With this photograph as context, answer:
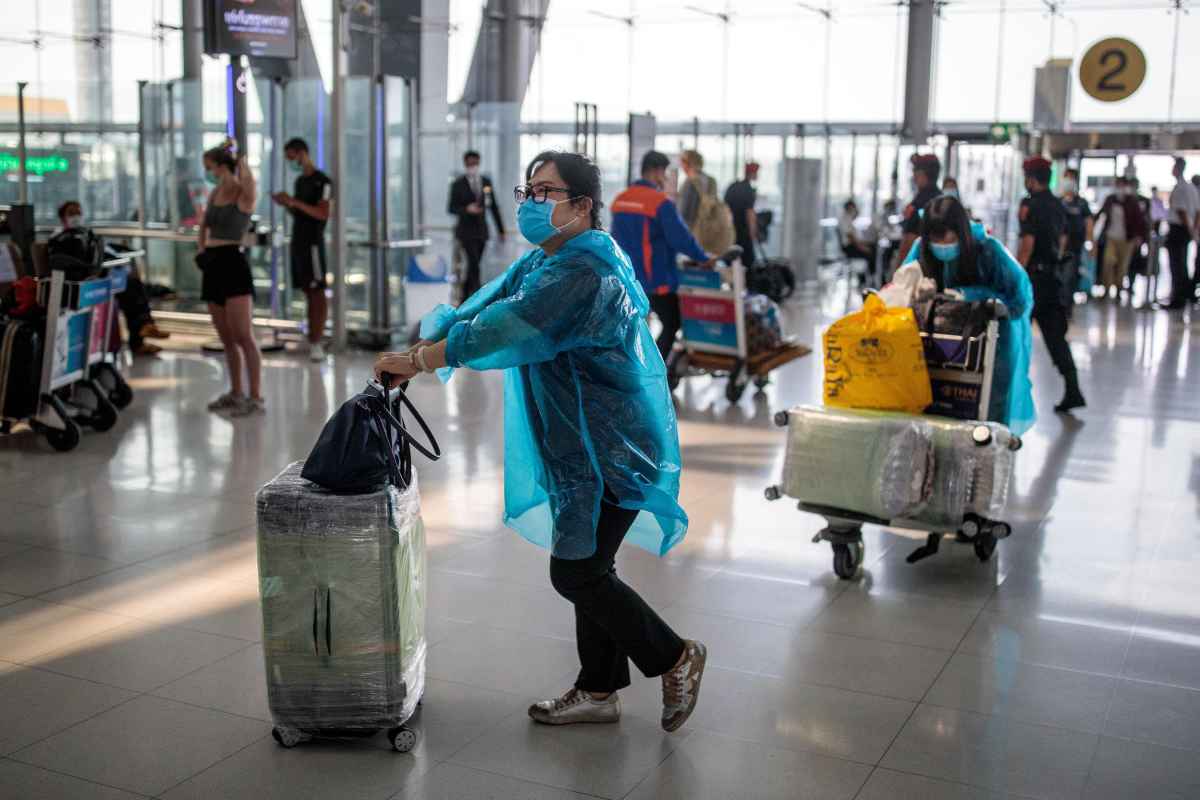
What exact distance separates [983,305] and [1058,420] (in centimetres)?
373

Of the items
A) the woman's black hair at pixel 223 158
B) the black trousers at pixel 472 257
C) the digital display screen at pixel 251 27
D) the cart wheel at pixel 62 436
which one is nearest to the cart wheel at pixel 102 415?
the cart wheel at pixel 62 436

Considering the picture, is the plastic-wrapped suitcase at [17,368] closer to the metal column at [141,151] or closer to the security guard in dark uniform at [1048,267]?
the security guard in dark uniform at [1048,267]

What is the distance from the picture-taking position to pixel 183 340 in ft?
38.8

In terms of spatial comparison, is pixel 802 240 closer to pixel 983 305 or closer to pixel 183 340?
pixel 183 340

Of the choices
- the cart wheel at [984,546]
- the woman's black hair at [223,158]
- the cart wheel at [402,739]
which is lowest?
the cart wheel at [402,739]

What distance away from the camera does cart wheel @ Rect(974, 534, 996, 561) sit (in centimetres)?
516

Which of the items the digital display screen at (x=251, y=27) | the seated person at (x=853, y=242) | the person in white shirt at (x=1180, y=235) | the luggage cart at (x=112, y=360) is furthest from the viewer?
the seated person at (x=853, y=242)

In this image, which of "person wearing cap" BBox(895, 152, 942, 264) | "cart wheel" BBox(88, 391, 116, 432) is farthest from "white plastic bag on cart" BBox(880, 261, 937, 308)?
"cart wheel" BBox(88, 391, 116, 432)

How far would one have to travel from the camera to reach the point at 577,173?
3342 mm

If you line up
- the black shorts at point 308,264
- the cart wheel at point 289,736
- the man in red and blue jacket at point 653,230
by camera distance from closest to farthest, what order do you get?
the cart wheel at point 289,736
the man in red and blue jacket at point 653,230
the black shorts at point 308,264

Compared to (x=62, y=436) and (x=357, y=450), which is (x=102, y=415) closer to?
(x=62, y=436)

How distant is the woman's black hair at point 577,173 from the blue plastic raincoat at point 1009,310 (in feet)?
7.77

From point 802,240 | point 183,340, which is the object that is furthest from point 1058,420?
point 802,240

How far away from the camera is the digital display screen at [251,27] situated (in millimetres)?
10258
